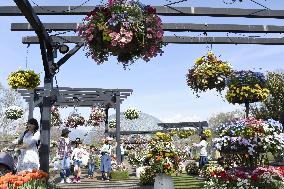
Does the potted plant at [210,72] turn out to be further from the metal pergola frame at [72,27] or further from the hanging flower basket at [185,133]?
the hanging flower basket at [185,133]

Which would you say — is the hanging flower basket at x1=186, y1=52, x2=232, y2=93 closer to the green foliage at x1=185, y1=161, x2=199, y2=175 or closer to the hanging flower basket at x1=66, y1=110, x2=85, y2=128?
the green foliage at x1=185, y1=161, x2=199, y2=175

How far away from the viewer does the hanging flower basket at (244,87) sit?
8430mm

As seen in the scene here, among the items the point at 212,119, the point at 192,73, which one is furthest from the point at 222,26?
the point at 212,119

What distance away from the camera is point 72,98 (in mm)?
19781

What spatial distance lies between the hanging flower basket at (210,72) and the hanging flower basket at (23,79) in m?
3.23

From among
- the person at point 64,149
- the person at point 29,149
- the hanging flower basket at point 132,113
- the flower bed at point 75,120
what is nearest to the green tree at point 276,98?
the hanging flower basket at point 132,113

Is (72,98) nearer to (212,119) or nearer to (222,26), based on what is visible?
(222,26)

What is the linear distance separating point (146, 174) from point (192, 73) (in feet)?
15.1

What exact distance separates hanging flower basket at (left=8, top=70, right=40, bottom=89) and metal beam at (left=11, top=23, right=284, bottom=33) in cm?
86

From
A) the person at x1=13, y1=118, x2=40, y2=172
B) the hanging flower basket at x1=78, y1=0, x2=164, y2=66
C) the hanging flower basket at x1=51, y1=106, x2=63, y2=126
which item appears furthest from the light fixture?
the hanging flower basket at x1=51, y1=106, x2=63, y2=126

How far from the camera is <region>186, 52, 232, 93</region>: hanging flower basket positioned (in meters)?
8.09

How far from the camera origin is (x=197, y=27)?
24.9ft

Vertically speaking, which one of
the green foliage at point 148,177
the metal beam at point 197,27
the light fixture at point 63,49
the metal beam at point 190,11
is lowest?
the green foliage at point 148,177

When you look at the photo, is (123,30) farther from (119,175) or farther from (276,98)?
(276,98)
